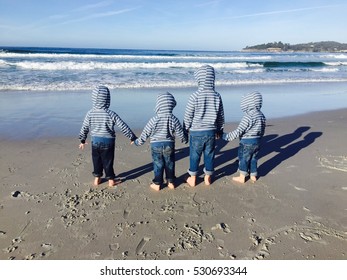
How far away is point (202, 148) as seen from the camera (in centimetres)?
466

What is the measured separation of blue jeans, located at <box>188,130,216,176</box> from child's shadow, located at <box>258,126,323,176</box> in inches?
41.1

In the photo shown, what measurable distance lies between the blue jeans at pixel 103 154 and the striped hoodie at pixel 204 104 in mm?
1248

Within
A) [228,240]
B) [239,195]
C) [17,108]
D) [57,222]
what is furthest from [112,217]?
[17,108]

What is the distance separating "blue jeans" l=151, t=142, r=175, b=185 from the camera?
4426 mm

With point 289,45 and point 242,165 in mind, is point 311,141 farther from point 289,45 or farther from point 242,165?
point 289,45

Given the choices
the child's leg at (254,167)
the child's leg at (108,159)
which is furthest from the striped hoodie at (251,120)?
the child's leg at (108,159)

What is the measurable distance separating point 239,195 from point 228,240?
1164 mm

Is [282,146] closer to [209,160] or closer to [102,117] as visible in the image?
[209,160]

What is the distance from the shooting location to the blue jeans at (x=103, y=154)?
177 inches

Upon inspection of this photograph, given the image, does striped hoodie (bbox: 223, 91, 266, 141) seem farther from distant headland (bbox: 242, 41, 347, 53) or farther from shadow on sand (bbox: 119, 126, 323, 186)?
distant headland (bbox: 242, 41, 347, 53)

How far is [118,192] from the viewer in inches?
172

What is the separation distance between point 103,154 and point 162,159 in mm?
892

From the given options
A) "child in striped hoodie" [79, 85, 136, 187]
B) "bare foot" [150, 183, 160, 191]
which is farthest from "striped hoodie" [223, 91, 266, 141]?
"child in striped hoodie" [79, 85, 136, 187]

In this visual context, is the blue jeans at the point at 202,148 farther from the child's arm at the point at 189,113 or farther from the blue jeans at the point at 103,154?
the blue jeans at the point at 103,154
